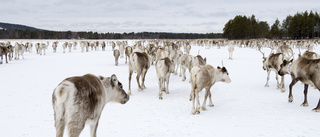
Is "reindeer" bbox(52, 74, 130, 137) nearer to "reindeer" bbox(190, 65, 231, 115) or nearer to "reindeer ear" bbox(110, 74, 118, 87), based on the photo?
"reindeer ear" bbox(110, 74, 118, 87)

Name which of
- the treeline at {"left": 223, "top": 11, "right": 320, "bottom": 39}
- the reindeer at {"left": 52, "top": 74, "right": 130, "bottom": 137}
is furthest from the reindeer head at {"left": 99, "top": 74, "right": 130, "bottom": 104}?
the treeline at {"left": 223, "top": 11, "right": 320, "bottom": 39}

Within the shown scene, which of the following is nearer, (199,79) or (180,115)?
(199,79)

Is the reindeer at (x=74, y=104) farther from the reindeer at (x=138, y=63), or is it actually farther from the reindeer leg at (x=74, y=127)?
the reindeer at (x=138, y=63)

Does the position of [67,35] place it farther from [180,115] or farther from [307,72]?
[307,72]

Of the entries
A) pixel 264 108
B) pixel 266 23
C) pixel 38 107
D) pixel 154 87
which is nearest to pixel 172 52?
pixel 154 87

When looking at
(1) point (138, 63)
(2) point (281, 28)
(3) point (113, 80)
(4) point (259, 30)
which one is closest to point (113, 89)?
(3) point (113, 80)

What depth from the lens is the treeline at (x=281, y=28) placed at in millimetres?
80125

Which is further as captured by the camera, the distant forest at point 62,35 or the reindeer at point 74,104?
the distant forest at point 62,35

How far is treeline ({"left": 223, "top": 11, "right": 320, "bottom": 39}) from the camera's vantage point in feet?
263

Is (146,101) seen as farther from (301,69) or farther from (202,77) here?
(301,69)

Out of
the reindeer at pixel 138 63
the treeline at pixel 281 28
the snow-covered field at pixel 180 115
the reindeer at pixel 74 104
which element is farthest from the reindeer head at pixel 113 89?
the treeline at pixel 281 28

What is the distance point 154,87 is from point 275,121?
6267 millimetres

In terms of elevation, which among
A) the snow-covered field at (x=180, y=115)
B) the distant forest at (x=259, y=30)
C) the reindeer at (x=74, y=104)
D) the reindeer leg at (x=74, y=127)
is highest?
the distant forest at (x=259, y=30)

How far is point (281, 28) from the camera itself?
313 feet
